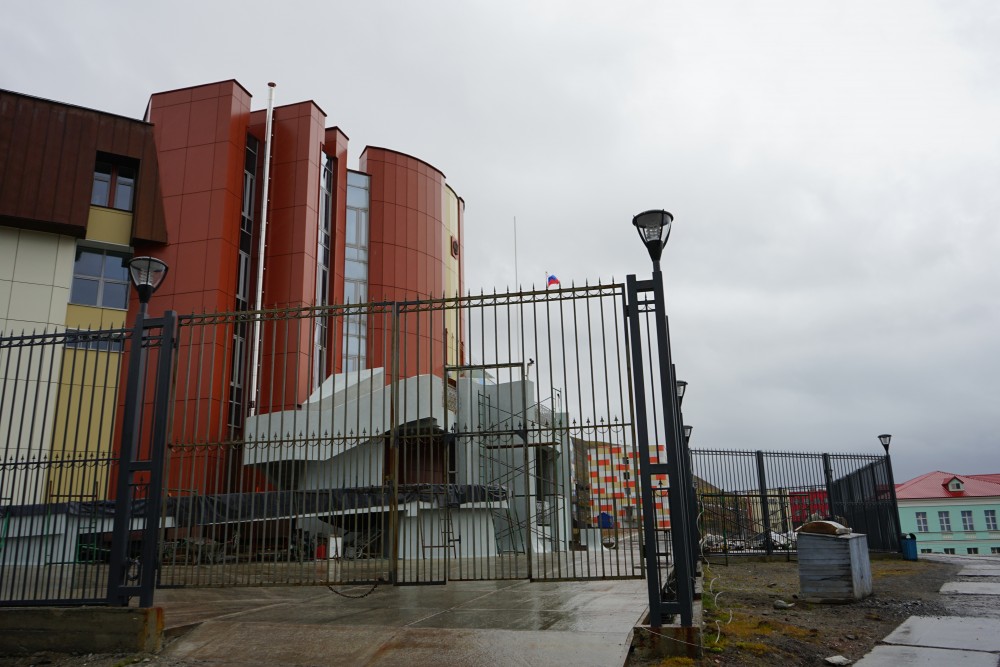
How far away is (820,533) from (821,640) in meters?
3.08

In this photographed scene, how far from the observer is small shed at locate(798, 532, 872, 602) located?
28.7 ft

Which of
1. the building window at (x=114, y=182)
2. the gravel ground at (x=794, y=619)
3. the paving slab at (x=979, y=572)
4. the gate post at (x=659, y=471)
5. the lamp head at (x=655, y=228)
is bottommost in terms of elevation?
the paving slab at (x=979, y=572)

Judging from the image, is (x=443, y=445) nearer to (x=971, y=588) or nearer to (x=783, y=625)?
(x=783, y=625)

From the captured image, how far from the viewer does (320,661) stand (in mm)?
5359

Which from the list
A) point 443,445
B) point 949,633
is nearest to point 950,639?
point 949,633

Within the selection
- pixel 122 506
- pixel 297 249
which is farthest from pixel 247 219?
pixel 122 506

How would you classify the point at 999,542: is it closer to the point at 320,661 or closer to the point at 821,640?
the point at 821,640

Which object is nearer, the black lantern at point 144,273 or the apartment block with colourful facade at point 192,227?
the black lantern at point 144,273

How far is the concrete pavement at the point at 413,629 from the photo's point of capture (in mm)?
5195

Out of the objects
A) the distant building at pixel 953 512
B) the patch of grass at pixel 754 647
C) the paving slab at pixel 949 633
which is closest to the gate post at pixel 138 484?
the patch of grass at pixel 754 647

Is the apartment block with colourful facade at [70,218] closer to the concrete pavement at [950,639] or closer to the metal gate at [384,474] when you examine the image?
the metal gate at [384,474]

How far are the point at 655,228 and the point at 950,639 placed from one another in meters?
4.38

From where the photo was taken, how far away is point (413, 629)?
592cm

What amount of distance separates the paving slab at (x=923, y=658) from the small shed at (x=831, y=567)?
119 inches
